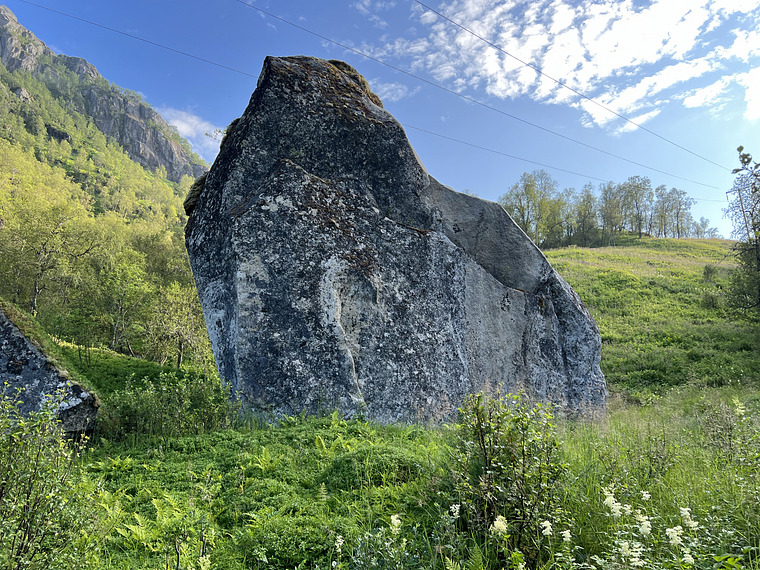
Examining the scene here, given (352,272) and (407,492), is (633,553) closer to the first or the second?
(407,492)

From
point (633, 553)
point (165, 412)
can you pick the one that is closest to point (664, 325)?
point (165, 412)

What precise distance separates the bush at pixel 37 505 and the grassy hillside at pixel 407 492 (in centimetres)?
15

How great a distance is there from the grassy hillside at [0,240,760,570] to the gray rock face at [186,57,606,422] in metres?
1.12

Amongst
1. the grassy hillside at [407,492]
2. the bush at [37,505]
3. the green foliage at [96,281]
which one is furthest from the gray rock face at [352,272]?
the green foliage at [96,281]

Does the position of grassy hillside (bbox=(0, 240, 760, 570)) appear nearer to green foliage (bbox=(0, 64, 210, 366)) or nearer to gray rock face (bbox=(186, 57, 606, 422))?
gray rock face (bbox=(186, 57, 606, 422))

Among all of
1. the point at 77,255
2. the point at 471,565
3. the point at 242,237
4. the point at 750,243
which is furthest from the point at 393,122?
the point at 77,255

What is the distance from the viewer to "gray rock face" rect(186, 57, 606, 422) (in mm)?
7785

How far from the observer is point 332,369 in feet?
25.5

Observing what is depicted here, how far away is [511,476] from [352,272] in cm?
571

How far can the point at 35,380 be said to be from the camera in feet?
21.6

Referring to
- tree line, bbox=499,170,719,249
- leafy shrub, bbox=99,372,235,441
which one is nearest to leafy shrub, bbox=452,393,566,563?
leafy shrub, bbox=99,372,235,441

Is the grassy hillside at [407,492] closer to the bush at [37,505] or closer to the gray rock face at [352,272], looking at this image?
the bush at [37,505]

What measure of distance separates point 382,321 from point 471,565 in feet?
19.4

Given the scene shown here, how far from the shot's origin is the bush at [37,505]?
102 inches
